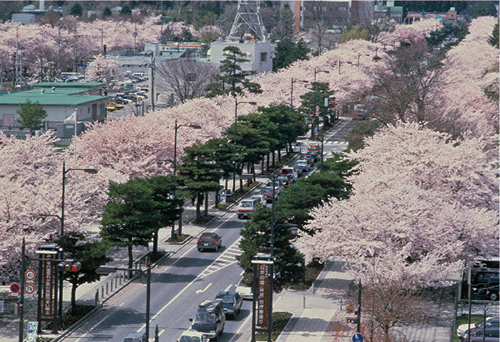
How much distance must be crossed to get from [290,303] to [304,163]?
40734mm

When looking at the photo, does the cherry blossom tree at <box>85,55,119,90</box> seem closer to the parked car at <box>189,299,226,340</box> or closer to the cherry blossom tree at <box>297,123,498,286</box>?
the cherry blossom tree at <box>297,123,498,286</box>

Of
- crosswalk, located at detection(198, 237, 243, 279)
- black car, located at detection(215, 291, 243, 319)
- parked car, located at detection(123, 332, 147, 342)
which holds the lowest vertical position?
crosswalk, located at detection(198, 237, 243, 279)

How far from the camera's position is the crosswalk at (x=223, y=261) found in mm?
52144

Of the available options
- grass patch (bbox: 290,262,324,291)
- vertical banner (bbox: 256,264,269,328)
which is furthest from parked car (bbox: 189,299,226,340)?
grass patch (bbox: 290,262,324,291)

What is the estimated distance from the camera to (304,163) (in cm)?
8581

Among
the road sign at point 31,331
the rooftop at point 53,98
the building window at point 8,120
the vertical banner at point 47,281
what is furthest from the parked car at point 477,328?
the building window at point 8,120

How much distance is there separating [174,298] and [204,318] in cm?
771

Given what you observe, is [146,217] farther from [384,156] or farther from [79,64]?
[79,64]

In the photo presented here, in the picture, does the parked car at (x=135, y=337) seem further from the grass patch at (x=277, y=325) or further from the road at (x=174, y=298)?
the grass patch at (x=277, y=325)

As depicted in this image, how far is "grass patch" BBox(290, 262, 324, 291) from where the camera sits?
49062mm

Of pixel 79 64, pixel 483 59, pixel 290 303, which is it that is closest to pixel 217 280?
pixel 290 303

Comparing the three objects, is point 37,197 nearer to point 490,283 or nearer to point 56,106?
point 490,283

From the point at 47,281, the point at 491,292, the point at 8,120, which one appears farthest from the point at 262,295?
the point at 8,120

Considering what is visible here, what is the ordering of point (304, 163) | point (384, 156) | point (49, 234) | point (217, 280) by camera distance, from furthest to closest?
point (304, 163) < point (384, 156) < point (217, 280) < point (49, 234)
